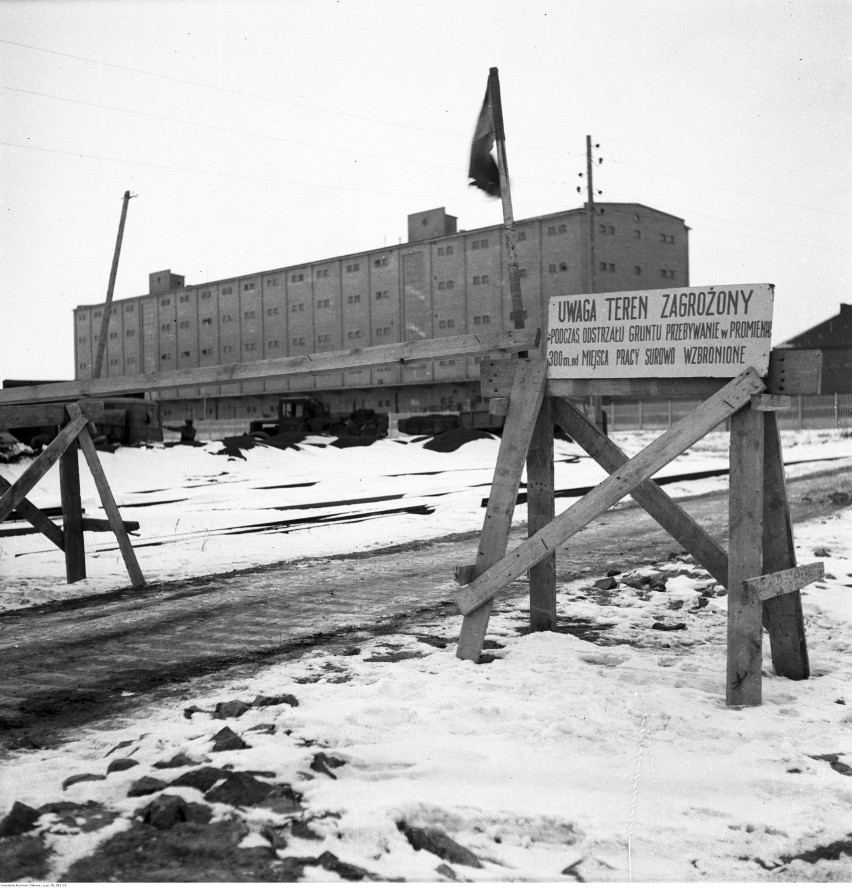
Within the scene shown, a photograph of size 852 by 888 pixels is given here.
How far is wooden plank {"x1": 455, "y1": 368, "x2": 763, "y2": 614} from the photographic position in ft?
15.3

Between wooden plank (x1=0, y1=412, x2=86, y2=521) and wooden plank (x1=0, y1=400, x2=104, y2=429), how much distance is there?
0.44 ft

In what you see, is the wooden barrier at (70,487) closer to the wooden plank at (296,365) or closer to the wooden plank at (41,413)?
the wooden plank at (41,413)

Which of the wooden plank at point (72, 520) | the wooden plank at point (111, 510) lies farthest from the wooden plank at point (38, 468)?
the wooden plank at point (72, 520)

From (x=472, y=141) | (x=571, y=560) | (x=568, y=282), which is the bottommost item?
(x=571, y=560)

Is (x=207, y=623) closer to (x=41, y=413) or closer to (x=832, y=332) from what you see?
(x=41, y=413)

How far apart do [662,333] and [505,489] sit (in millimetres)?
1393

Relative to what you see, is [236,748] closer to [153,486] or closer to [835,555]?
[835,555]

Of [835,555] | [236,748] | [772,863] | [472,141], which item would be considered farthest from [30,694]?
[835,555]

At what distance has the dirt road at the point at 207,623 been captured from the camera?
4.92 m

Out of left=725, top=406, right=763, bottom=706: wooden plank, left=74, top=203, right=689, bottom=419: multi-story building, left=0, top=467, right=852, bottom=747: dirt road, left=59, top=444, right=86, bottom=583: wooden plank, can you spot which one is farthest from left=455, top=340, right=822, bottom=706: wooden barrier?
left=74, top=203, right=689, bottom=419: multi-story building

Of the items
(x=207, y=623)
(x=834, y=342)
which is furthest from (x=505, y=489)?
(x=834, y=342)

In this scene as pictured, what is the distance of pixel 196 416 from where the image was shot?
64562 millimetres

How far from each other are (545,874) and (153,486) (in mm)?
18330

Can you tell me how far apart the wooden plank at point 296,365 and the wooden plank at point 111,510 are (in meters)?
0.45
